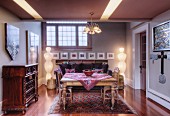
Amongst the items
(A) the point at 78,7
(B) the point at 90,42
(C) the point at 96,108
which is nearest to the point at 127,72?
(B) the point at 90,42

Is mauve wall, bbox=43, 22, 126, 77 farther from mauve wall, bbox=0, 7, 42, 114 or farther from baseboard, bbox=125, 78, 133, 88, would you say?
mauve wall, bbox=0, 7, 42, 114

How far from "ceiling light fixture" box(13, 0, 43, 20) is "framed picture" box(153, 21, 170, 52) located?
322 cm

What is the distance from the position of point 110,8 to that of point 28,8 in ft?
6.28

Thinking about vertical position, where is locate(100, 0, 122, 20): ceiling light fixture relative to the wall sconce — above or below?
above

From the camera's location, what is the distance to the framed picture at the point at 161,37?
4.71 meters

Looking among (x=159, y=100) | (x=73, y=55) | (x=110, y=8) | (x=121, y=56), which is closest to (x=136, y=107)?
(x=159, y=100)

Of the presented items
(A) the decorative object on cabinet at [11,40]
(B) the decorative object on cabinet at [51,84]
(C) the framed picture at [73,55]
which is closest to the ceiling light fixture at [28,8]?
(A) the decorative object on cabinet at [11,40]

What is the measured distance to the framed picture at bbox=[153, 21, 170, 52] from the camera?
471cm

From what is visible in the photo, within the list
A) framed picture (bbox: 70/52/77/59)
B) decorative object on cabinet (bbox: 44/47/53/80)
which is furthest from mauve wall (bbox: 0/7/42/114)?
framed picture (bbox: 70/52/77/59)

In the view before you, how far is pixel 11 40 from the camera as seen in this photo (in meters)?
4.67

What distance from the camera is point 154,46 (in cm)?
549

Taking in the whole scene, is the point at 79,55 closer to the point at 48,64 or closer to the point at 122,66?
the point at 48,64

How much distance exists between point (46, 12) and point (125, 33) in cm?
481

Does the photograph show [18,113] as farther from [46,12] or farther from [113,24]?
[113,24]
